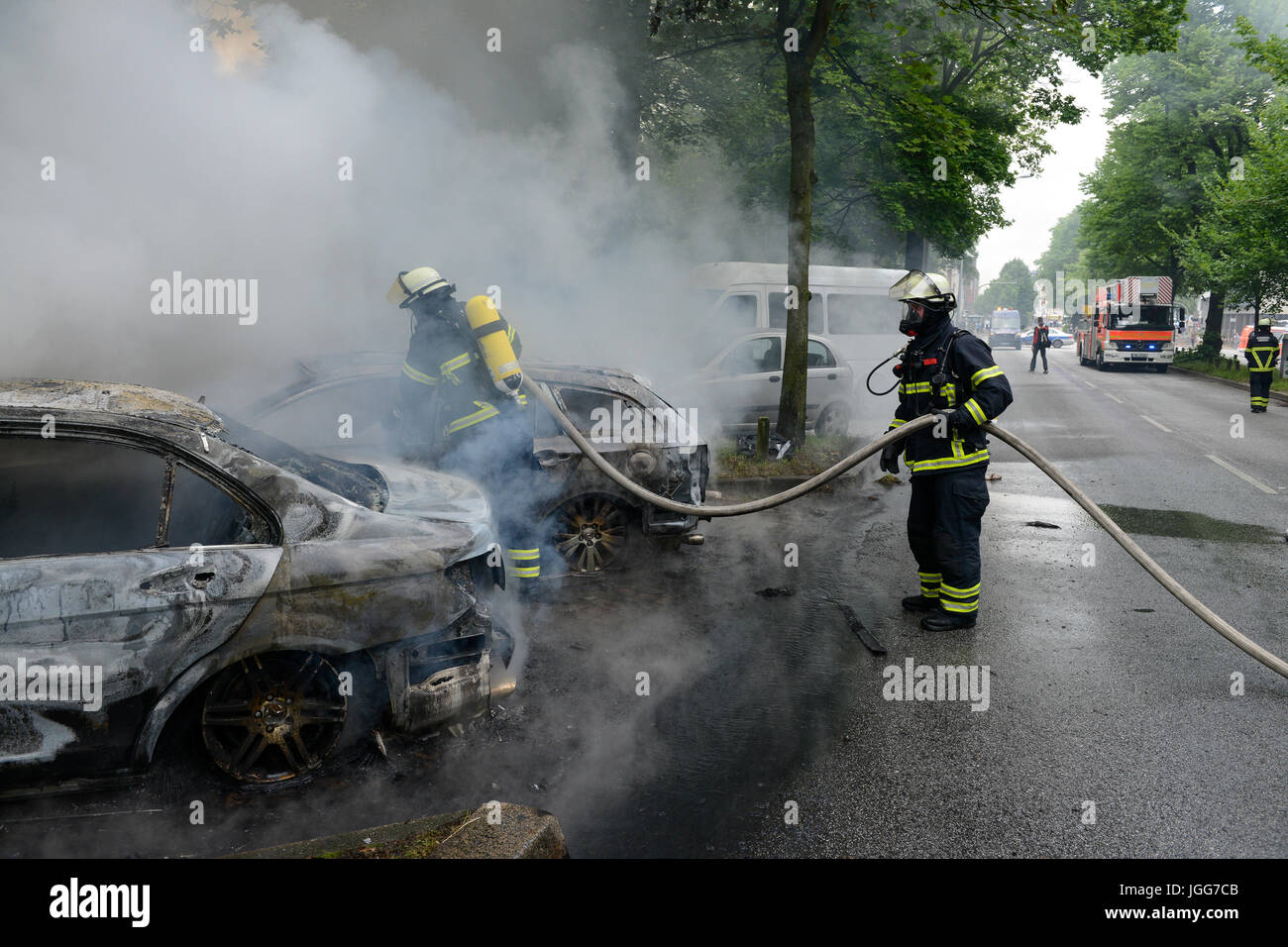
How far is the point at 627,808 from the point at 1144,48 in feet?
45.2

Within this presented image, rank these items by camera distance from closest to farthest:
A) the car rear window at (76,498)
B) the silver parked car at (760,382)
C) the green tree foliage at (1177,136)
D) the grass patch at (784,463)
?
the car rear window at (76,498) → the grass patch at (784,463) → the silver parked car at (760,382) → the green tree foliage at (1177,136)

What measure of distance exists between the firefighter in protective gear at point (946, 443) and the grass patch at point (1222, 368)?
18.7m

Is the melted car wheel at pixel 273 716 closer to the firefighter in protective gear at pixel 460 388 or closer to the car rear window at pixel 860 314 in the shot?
the firefighter in protective gear at pixel 460 388

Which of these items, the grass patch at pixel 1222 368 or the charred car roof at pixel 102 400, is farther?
the grass patch at pixel 1222 368

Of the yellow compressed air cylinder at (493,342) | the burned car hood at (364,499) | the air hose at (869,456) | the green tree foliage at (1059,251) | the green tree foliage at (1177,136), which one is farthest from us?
the green tree foliage at (1059,251)

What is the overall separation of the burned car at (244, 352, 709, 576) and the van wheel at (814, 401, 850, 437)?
6082 millimetres

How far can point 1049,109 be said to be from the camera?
20672mm

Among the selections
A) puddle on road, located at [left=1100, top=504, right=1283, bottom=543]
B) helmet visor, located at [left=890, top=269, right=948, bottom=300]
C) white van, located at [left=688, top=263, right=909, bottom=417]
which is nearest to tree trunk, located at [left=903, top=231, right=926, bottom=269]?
white van, located at [left=688, top=263, right=909, bottom=417]

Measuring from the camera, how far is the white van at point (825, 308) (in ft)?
41.1

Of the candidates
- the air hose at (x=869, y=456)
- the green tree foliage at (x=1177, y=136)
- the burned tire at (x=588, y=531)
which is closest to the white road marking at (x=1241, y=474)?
the air hose at (x=869, y=456)

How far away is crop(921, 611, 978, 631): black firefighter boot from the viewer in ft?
17.4
